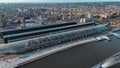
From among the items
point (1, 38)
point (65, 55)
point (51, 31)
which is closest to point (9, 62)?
point (65, 55)

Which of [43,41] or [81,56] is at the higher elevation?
[43,41]

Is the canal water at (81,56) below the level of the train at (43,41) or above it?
below

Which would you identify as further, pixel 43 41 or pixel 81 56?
pixel 43 41

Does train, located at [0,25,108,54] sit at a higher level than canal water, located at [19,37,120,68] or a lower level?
higher

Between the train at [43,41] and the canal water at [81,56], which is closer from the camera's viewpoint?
the canal water at [81,56]

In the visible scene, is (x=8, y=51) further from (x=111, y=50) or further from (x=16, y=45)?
(x=111, y=50)

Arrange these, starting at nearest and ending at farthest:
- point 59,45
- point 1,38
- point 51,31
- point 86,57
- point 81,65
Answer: point 81,65 → point 86,57 → point 59,45 → point 1,38 → point 51,31

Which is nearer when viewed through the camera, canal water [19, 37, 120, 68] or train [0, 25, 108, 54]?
canal water [19, 37, 120, 68]

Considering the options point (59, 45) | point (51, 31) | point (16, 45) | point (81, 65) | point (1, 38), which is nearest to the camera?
point (81, 65)
